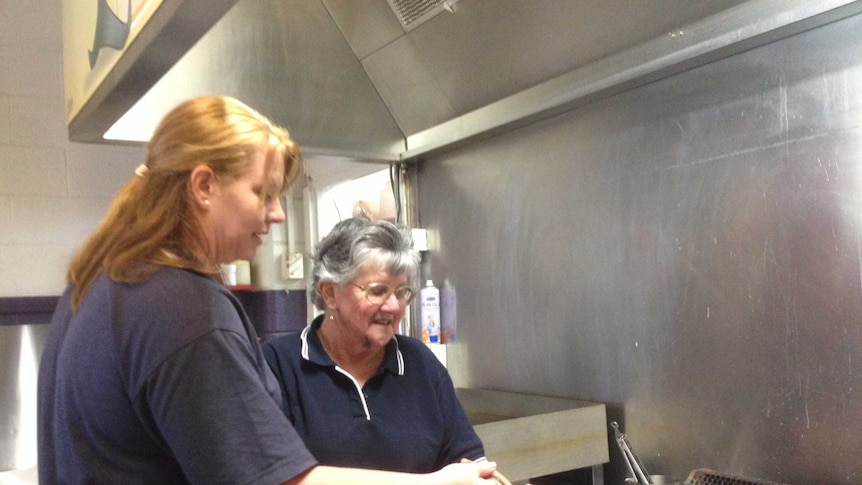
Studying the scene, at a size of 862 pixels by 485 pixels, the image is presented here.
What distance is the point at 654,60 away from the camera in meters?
1.51

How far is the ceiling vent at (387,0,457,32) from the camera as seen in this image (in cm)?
193

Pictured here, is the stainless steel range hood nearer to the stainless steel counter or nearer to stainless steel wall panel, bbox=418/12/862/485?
stainless steel wall panel, bbox=418/12/862/485

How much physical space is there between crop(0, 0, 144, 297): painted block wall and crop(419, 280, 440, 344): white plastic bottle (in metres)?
1.18

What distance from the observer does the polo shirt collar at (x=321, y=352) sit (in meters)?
1.42

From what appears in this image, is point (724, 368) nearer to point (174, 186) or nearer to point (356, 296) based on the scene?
point (356, 296)

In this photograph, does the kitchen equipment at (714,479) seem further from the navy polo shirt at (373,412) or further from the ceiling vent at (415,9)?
the ceiling vent at (415,9)

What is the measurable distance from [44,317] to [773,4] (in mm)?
2317

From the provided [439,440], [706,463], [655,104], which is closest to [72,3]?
[439,440]

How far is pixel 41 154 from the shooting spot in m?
2.46

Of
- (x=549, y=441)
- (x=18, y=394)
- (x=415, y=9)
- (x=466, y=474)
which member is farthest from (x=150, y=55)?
(x=18, y=394)

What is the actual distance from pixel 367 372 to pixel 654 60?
0.87 metres

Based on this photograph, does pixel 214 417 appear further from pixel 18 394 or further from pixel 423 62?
pixel 18 394

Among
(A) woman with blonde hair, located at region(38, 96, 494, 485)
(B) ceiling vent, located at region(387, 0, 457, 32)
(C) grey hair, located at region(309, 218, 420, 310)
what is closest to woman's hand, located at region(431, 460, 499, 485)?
(A) woman with blonde hair, located at region(38, 96, 494, 485)

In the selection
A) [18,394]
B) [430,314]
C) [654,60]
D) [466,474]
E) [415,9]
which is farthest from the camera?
[18,394]
